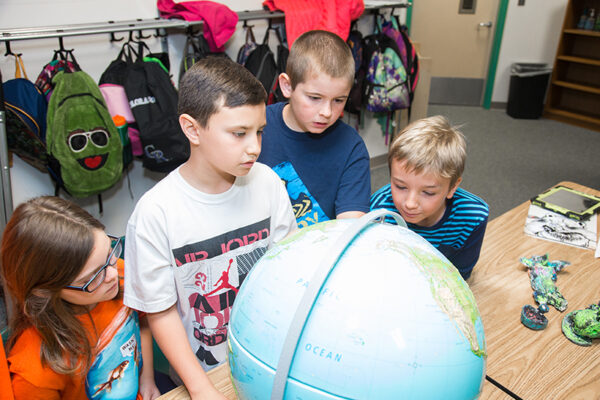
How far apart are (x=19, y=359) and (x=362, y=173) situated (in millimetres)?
1008

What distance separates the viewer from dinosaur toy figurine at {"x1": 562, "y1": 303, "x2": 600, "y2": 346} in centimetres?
115

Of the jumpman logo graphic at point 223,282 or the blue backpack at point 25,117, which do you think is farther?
the blue backpack at point 25,117

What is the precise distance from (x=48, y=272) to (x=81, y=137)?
1.46 m

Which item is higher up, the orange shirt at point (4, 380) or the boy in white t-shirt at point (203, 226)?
the boy in white t-shirt at point (203, 226)

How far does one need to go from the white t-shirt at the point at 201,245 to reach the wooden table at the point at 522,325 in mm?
612

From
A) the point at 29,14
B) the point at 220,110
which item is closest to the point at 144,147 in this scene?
the point at 29,14

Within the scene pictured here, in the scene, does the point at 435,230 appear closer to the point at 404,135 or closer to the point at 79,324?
the point at 404,135

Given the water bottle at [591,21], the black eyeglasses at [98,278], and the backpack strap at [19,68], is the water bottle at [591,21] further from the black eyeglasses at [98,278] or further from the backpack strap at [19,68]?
the black eyeglasses at [98,278]

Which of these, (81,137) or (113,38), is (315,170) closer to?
(81,137)

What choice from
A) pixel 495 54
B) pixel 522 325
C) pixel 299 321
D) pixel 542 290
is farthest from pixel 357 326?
pixel 495 54

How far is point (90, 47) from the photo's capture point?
8.11 feet

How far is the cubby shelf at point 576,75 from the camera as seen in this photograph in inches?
207

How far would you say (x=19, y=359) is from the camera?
1.02 metres

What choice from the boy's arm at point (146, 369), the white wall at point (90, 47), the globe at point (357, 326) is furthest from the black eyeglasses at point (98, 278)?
the white wall at point (90, 47)
